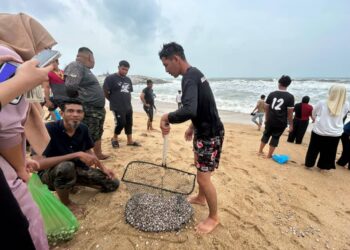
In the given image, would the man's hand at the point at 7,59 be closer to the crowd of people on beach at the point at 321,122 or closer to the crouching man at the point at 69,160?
the crouching man at the point at 69,160

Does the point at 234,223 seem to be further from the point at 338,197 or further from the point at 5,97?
the point at 5,97

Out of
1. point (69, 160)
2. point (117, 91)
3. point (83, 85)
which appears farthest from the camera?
point (117, 91)

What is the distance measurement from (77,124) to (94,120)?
1.17 metres

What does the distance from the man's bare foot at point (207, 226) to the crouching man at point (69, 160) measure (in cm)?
129

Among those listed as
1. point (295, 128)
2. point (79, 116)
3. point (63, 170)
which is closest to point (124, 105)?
point (79, 116)

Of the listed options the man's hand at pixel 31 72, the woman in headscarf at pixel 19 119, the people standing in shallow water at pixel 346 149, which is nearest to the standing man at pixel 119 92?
the woman in headscarf at pixel 19 119

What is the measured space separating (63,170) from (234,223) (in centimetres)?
208

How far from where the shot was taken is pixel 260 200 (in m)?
3.10

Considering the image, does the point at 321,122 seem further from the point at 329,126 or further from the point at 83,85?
the point at 83,85

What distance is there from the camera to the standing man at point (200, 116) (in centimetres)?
213

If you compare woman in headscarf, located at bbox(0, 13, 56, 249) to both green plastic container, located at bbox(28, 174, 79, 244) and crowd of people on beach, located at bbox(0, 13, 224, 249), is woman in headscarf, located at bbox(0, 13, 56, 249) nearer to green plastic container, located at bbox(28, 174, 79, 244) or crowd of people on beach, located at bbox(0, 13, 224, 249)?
crowd of people on beach, located at bbox(0, 13, 224, 249)

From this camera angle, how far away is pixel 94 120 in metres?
3.89

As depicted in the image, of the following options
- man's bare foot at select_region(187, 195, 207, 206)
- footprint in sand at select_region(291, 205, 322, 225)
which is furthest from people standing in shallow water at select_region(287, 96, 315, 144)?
man's bare foot at select_region(187, 195, 207, 206)

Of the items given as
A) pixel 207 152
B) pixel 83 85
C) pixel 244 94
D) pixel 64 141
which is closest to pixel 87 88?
pixel 83 85
